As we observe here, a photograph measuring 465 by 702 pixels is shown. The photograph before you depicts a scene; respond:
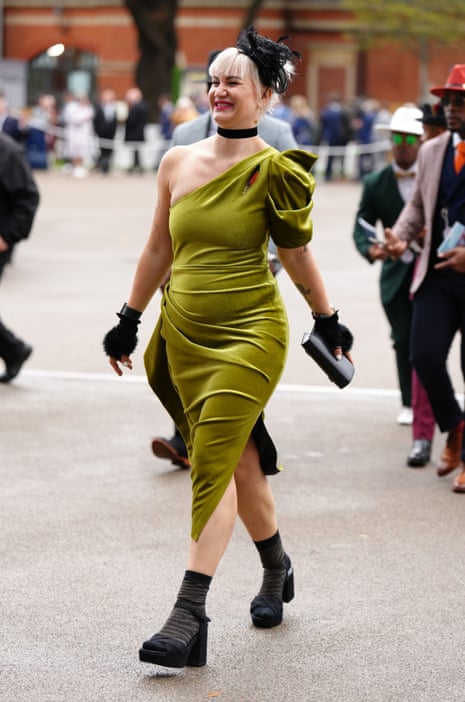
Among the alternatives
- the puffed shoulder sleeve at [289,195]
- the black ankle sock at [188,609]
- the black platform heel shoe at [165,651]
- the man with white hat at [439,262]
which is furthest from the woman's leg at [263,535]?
the man with white hat at [439,262]

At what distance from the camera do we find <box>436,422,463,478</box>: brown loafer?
24.4 ft

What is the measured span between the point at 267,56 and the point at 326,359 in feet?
3.42

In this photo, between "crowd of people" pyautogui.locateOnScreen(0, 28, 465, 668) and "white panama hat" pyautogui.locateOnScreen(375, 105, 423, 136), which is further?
"white panama hat" pyautogui.locateOnScreen(375, 105, 423, 136)

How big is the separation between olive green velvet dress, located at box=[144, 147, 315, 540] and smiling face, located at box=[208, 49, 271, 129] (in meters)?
0.14

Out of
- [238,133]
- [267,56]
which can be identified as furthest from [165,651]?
[267,56]

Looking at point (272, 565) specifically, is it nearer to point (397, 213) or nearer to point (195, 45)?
point (397, 213)

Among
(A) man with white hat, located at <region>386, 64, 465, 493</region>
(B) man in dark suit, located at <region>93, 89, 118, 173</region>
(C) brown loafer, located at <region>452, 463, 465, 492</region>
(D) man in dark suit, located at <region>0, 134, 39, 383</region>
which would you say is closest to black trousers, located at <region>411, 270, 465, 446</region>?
(A) man with white hat, located at <region>386, 64, 465, 493</region>

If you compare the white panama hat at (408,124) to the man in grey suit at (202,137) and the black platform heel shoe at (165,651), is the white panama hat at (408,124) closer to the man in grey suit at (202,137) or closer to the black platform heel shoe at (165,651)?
the man in grey suit at (202,137)

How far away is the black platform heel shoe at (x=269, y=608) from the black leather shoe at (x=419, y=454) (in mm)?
2565

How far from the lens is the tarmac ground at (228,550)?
15.4ft

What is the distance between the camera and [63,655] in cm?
483

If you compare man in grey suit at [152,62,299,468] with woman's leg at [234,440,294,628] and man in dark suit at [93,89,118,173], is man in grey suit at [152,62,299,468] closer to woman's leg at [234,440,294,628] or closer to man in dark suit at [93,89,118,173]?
woman's leg at [234,440,294,628]

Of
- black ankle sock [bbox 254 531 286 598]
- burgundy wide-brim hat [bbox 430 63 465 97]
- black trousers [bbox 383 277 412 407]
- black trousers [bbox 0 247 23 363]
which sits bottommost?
black trousers [bbox 0 247 23 363]

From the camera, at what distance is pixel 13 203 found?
959 centimetres
